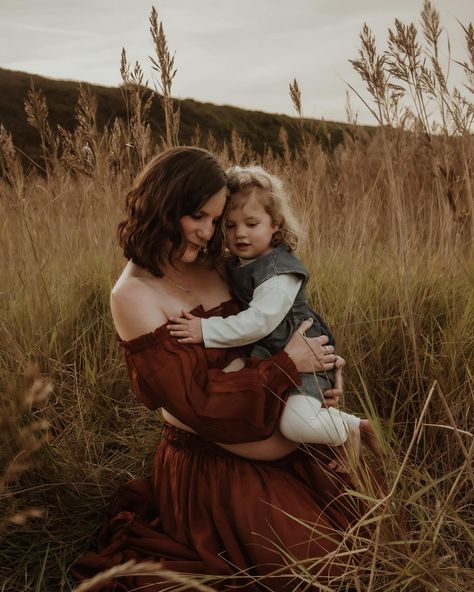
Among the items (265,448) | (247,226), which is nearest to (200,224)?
(247,226)

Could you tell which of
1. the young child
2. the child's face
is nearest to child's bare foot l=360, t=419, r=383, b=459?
the young child

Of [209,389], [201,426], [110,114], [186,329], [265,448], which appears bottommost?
[265,448]

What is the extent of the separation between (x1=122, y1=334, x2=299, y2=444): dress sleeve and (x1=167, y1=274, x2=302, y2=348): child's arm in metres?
0.04

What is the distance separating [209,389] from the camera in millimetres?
1749

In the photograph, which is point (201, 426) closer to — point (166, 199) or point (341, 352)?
point (166, 199)

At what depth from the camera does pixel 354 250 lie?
364cm

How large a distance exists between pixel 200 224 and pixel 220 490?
0.84 meters

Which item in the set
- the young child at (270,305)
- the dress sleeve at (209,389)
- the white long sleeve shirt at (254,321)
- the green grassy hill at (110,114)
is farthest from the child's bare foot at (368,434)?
the green grassy hill at (110,114)

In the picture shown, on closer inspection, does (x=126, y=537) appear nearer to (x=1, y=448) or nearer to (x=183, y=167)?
(x=1, y=448)

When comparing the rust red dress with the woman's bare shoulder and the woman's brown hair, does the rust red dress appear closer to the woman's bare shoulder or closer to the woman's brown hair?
the woman's bare shoulder

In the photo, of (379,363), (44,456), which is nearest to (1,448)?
(44,456)

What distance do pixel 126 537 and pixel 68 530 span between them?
9.6 inches

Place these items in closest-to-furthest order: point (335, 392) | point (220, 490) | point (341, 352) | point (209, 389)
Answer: point (209, 389)
point (220, 490)
point (335, 392)
point (341, 352)

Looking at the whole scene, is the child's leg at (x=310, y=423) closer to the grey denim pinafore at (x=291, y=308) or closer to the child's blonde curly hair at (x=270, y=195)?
the grey denim pinafore at (x=291, y=308)
